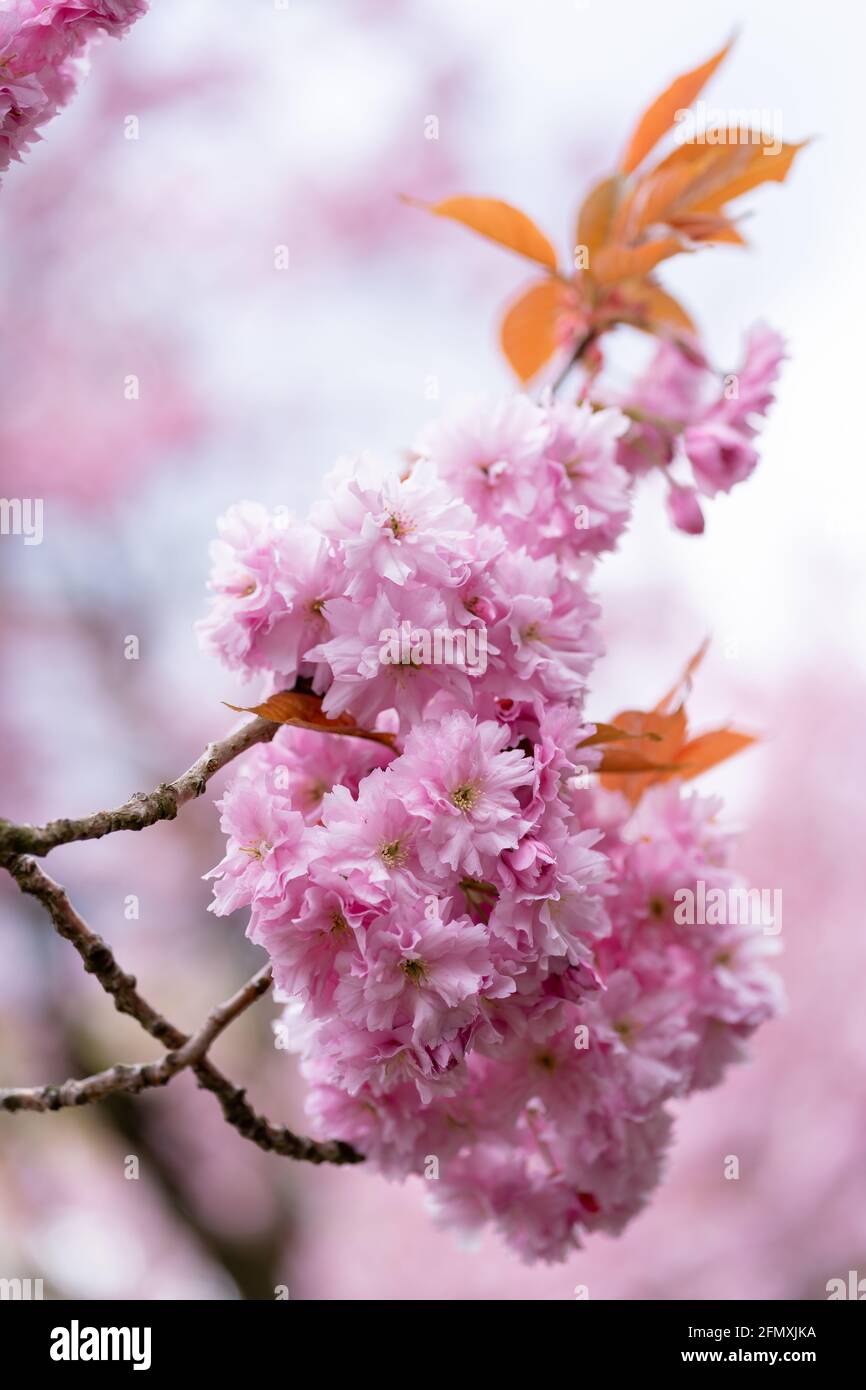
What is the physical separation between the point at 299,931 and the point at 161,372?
2812mm

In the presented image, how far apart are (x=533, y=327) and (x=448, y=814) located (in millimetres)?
655

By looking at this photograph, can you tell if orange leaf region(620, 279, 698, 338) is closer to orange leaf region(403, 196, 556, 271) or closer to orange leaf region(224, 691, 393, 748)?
orange leaf region(403, 196, 556, 271)

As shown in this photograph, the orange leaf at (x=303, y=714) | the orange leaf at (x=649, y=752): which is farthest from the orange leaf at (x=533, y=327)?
the orange leaf at (x=303, y=714)

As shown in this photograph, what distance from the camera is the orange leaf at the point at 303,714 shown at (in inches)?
26.0

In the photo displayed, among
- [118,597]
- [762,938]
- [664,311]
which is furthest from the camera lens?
[118,597]

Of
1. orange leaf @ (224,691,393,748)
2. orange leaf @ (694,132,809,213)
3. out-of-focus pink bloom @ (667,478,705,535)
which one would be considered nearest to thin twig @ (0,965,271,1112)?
orange leaf @ (224,691,393,748)

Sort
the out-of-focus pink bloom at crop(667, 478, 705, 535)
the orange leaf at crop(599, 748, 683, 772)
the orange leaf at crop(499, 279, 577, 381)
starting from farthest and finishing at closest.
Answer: the orange leaf at crop(499, 279, 577, 381) < the out-of-focus pink bloom at crop(667, 478, 705, 535) < the orange leaf at crop(599, 748, 683, 772)

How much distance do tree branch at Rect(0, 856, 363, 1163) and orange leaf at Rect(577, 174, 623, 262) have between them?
0.59 m

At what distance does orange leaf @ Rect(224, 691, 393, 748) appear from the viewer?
0.66 metres

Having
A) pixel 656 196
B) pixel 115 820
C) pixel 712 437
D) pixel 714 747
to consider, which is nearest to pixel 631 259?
pixel 656 196

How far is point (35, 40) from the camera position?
0.66 m

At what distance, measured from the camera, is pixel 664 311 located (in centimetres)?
106
